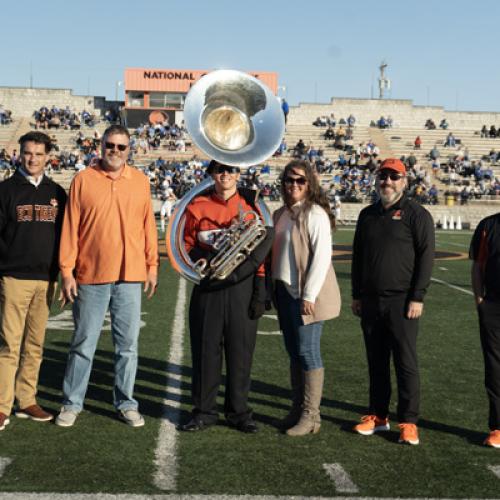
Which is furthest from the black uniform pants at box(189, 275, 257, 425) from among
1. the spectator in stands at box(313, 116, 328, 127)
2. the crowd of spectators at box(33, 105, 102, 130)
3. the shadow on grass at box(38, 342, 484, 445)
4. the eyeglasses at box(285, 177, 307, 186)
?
the spectator in stands at box(313, 116, 328, 127)

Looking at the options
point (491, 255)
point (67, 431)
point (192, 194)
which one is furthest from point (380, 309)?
point (67, 431)

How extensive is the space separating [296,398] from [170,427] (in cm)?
81

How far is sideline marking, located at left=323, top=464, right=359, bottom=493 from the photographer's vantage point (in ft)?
12.6

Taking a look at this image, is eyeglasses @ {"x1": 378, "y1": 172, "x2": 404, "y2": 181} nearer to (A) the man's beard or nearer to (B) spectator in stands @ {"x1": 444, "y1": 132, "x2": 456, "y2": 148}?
(A) the man's beard

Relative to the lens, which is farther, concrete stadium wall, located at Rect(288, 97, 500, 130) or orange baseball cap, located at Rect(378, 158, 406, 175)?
concrete stadium wall, located at Rect(288, 97, 500, 130)

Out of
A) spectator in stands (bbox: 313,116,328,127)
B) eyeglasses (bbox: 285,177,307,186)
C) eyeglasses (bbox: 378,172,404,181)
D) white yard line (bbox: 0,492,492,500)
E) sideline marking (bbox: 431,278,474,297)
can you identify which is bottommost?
sideline marking (bbox: 431,278,474,297)

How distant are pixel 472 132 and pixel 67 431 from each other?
4765cm

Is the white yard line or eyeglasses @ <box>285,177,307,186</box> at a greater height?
eyeglasses @ <box>285,177,307,186</box>

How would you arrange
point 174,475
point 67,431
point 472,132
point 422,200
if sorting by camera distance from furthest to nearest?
point 472,132
point 422,200
point 67,431
point 174,475

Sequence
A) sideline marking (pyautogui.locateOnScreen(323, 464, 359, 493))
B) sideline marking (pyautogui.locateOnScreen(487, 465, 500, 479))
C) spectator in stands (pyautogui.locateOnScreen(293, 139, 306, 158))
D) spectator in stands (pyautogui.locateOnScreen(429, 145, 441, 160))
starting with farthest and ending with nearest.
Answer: spectator in stands (pyautogui.locateOnScreen(429, 145, 441, 160))
spectator in stands (pyautogui.locateOnScreen(293, 139, 306, 158))
sideline marking (pyautogui.locateOnScreen(487, 465, 500, 479))
sideline marking (pyautogui.locateOnScreen(323, 464, 359, 493))

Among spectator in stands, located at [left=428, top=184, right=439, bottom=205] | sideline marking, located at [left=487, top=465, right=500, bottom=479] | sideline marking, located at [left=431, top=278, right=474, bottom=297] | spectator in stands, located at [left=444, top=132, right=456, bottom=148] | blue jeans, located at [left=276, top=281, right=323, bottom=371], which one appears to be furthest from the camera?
spectator in stands, located at [left=444, top=132, right=456, bottom=148]

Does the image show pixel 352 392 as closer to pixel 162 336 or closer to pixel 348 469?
pixel 348 469

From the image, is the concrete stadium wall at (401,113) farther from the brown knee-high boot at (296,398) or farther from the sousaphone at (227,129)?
the brown knee-high boot at (296,398)

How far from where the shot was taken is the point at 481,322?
481 centimetres
